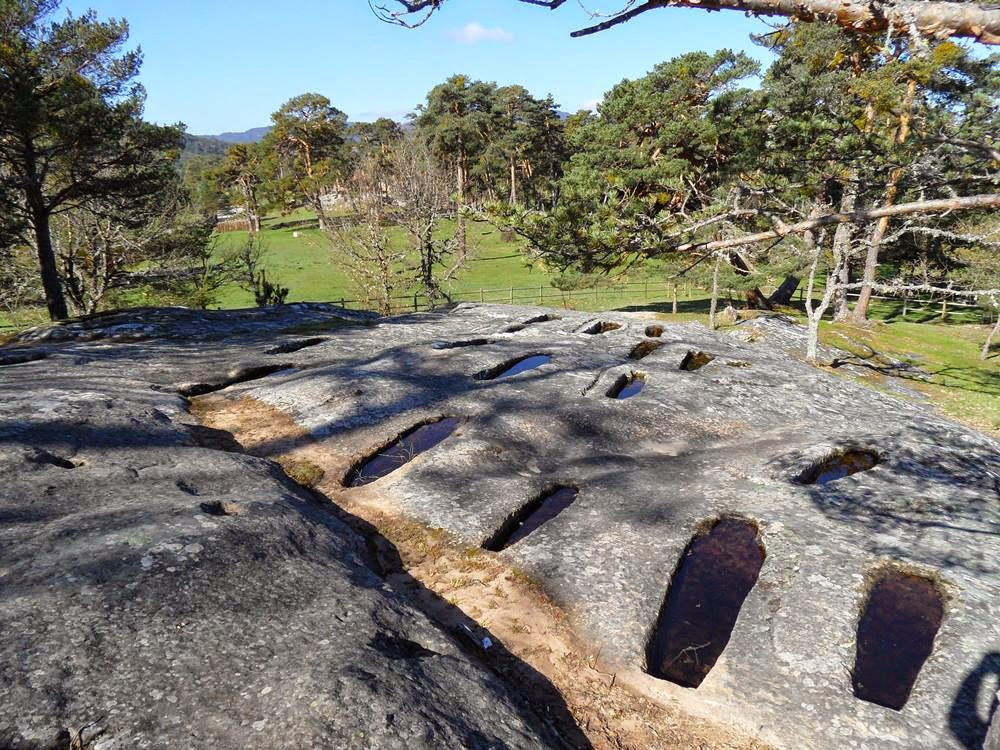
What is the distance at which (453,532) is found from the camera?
39.9 ft

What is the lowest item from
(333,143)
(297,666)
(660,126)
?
(297,666)

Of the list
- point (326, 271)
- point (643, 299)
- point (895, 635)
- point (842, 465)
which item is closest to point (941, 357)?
point (643, 299)

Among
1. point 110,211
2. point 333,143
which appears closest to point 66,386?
point 110,211

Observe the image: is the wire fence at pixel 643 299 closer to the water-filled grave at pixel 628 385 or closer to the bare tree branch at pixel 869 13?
the water-filled grave at pixel 628 385

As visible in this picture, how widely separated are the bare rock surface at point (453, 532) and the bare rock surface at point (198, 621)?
0.13 feet

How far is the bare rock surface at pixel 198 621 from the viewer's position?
6.07 m

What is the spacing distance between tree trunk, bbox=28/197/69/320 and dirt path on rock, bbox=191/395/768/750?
22714 mm

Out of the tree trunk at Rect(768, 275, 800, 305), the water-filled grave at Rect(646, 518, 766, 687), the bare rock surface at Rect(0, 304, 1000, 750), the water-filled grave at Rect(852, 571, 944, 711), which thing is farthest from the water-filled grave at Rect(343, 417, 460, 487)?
the tree trunk at Rect(768, 275, 800, 305)

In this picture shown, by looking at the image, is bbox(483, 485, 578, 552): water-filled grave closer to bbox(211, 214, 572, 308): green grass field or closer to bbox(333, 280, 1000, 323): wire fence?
bbox(211, 214, 572, 308): green grass field

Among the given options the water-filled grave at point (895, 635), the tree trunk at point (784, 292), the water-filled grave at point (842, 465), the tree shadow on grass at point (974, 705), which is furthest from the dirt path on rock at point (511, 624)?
the tree trunk at point (784, 292)

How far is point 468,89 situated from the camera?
84125mm

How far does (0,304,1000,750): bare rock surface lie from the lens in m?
6.78

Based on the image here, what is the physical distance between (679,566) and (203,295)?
41.6 m

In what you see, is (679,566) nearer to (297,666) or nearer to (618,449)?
(618,449)
